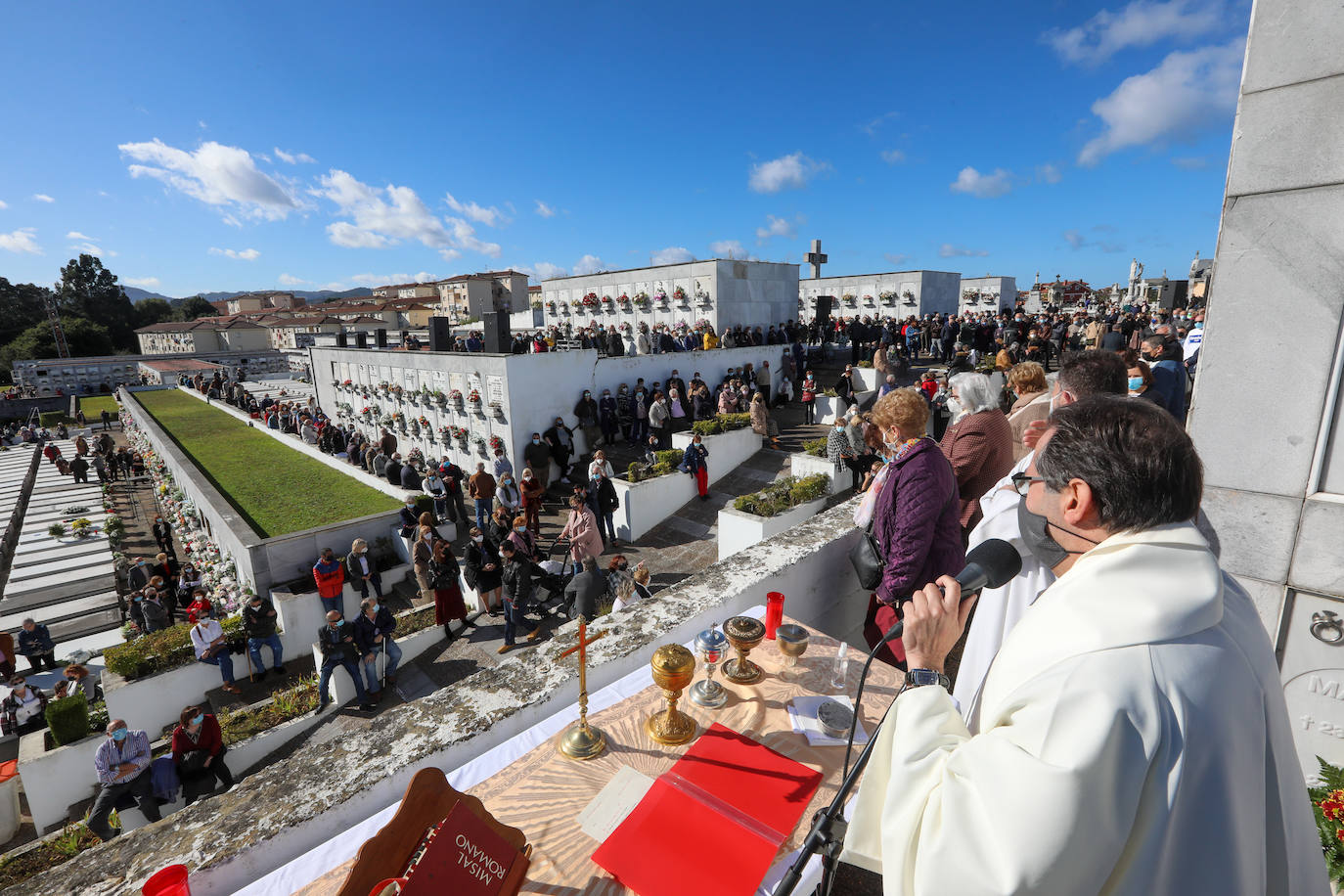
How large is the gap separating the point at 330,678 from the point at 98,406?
190 feet

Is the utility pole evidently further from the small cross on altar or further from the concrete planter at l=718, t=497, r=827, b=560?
the small cross on altar

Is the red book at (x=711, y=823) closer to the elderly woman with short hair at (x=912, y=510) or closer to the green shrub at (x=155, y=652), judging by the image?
the elderly woman with short hair at (x=912, y=510)

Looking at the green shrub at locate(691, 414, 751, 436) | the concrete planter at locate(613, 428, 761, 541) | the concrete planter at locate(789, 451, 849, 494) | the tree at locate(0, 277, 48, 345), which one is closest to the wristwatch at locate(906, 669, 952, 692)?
the concrete planter at locate(789, 451, 849, 494)

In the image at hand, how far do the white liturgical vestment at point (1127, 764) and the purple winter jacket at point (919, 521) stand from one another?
1866mm

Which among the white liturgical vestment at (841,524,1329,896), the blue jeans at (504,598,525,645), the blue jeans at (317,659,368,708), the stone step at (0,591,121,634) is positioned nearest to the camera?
the white liturgical vestment at (841,524,1329,896)

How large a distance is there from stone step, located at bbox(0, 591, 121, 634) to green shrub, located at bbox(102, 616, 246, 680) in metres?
7.27

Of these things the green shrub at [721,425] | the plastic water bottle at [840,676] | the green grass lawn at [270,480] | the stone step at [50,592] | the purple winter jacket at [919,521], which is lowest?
the stone step at [50,592]

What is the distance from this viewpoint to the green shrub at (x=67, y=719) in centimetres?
807

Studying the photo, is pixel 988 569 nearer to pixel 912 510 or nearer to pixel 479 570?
pixel 912 510

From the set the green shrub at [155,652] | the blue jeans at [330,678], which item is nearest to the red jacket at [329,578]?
the green shrub at [155,652]

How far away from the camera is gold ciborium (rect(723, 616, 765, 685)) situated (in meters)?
2.71

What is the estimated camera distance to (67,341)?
66.3m

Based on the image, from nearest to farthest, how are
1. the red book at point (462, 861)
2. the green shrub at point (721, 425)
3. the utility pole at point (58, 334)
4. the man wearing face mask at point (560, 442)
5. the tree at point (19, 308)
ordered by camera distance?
1. the red book at point (462, 861)
2. the green shrub at point (721, 425)
3. the man wearing face mask at point (560, 442)
4. the utility pole at point (58, 334)
5. the tree at point (19, 308)

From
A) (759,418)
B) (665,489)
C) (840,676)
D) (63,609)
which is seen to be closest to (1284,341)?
(840,676)
